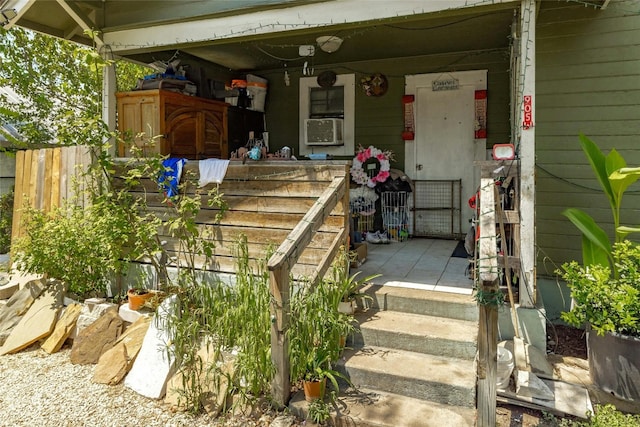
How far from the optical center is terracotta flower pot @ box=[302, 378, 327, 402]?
2670 millimetres

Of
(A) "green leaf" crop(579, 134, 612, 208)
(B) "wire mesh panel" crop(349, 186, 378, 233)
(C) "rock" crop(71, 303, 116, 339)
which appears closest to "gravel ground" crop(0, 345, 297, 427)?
(C) "rock" crop(71, 303, 116, 339)

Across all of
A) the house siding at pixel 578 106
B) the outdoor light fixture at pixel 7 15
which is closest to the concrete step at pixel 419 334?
the house siding at pixel 578 106

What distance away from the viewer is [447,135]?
6.08m

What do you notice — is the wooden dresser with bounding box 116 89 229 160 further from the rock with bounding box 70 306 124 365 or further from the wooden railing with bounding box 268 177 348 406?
the wooden railing with bounding box 268 177 348 406

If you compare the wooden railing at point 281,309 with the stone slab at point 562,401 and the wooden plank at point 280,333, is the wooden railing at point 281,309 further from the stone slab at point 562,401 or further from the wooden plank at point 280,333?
the stone slab at point 562,401

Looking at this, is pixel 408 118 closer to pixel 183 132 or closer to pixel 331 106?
pixel 331 106

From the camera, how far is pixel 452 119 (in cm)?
604

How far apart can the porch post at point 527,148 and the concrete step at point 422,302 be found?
0.51 m

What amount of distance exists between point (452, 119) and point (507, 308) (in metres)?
3.27

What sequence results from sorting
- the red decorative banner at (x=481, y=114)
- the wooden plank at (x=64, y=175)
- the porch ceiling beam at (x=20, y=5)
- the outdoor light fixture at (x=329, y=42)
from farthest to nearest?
the red decorative banner at (x=481, y=114) < the outdoor light fixture at (x=329, y=42) < the wooden plank at (x=64, y=175) < the porch ceiling beam at (x=20, y=5)

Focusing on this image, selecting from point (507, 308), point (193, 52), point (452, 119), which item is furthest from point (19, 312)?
point (452, 119)

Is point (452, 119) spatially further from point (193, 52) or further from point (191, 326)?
point (191, 326)

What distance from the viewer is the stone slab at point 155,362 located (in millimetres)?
3078

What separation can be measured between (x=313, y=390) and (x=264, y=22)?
3.26 meters
